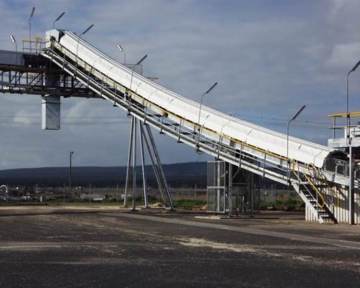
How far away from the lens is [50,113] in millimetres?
54875

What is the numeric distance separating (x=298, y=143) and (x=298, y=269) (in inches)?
954

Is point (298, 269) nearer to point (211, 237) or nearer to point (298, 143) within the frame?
point (211, 237)

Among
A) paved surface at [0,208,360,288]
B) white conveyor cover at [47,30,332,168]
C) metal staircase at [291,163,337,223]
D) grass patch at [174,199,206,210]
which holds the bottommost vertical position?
paved surface at [0,208,360,288]

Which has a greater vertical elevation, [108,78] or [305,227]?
[108,78]

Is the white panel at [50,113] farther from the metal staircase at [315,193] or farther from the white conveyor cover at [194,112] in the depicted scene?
the metal staircase at [315,193]

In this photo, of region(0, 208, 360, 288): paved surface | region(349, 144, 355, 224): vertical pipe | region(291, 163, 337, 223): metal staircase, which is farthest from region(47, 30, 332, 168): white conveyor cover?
region(0, 208, 360, 288): paved surface

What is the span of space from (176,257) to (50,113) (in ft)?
124

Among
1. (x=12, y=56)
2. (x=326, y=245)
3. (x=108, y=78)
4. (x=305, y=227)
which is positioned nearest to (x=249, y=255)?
(x=326, y=245)

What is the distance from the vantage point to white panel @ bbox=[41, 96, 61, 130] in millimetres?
54625

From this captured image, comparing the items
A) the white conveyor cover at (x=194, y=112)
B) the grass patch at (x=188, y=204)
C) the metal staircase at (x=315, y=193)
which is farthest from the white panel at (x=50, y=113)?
the metal staircase at (x=315, y=193)

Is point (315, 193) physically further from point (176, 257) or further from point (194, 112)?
point (176, 257)

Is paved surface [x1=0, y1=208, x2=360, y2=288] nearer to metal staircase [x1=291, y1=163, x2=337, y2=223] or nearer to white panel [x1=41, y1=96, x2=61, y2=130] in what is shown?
metal staircase [x1=291, y1=163, x2=337, y2=223]

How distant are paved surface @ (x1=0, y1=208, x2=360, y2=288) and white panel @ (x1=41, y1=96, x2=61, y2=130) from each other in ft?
80.5

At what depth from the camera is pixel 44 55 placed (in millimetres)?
54562
